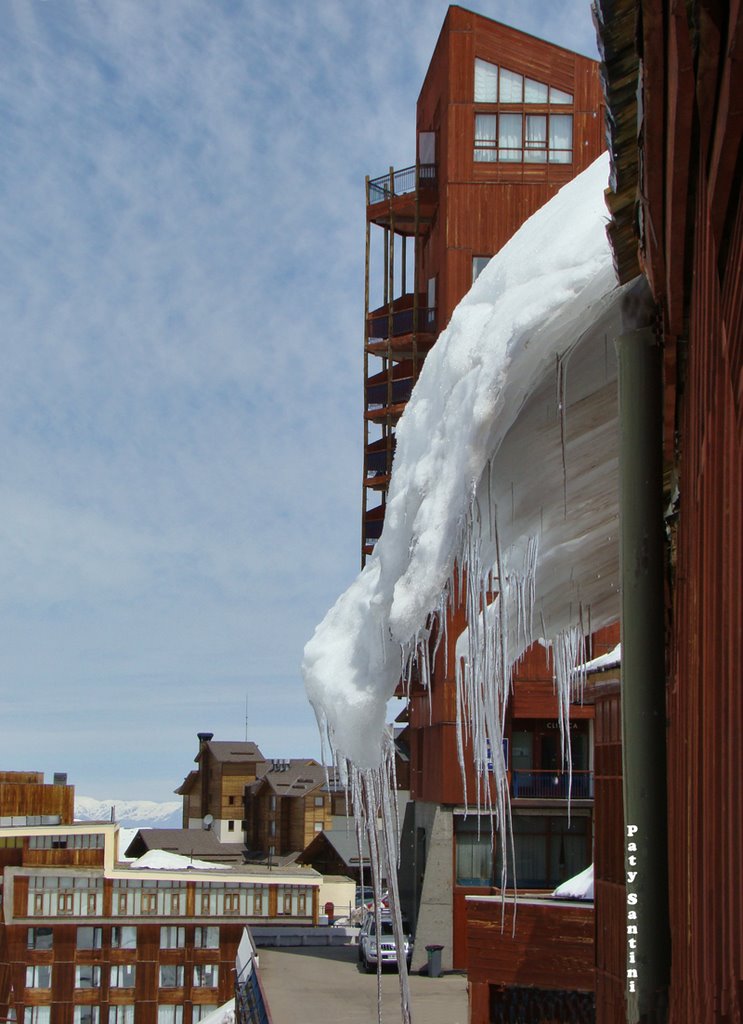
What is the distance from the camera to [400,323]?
1729 inches

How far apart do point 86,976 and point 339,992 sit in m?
25.8

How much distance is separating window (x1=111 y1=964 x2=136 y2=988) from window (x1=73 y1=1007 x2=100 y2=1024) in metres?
1.34

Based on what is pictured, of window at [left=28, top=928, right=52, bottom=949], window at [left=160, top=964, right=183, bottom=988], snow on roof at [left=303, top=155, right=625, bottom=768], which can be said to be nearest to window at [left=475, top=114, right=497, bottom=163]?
window at [left=160, top=964, right=183, bottom=988]

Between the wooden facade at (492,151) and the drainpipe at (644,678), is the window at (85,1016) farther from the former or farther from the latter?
the drainpipe at (644,678)

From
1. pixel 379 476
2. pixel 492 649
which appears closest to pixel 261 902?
pixel 379 476

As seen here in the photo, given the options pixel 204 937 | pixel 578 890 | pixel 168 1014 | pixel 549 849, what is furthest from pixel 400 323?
pixel 168 1014

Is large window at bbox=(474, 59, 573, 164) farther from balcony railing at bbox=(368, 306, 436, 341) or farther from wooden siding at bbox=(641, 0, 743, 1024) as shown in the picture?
wooden siding at bbox=(641, 0, 743, 1024)

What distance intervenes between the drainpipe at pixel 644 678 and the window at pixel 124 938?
51.6 meters

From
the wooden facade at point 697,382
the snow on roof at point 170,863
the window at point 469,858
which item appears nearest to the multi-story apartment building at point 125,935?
the snow on roof at point 170,863

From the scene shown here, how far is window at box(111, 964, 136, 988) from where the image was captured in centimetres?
5222

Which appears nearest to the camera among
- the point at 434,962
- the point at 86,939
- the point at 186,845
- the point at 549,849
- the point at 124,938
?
the point at 434,962

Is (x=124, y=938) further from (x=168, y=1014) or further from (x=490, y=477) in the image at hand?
(x=490, y=477)

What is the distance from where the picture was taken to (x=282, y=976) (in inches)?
1280

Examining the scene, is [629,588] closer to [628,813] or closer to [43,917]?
[628,813]
